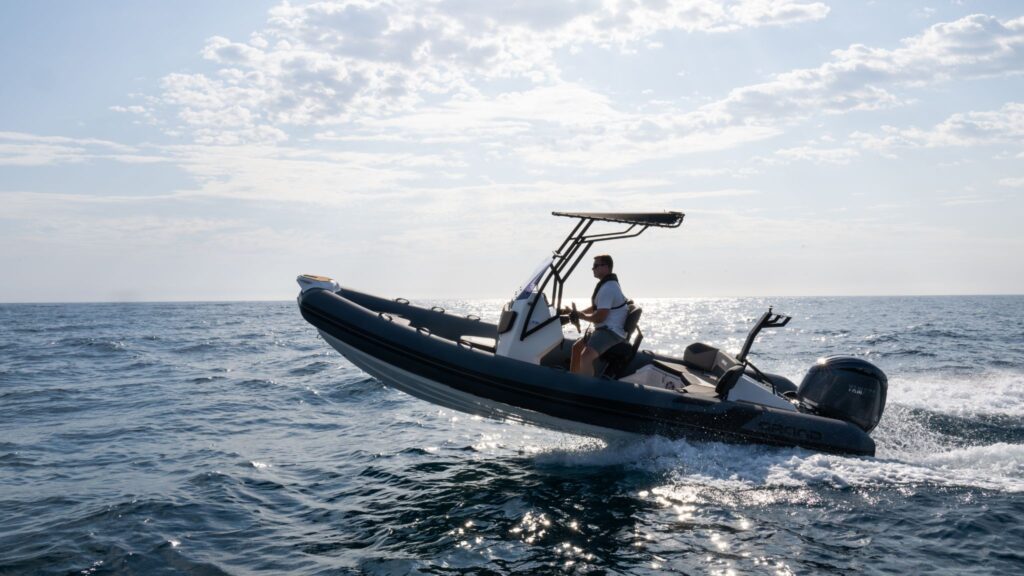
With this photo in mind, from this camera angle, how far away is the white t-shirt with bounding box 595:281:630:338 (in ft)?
23.8

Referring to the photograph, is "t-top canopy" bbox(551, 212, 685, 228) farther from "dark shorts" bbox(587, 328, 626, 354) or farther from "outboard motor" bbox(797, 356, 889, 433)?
"outboard motor" bbox(797, 356, 889, 433)

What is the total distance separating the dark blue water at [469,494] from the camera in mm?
5047

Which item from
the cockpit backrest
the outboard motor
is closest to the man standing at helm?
the cockpit backrest

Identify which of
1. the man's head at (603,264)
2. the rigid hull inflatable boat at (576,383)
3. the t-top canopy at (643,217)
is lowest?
the rigid hull inflatable boat at (576,383)

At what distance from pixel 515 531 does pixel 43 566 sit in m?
3.29

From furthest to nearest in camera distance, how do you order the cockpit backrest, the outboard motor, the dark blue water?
the cockpit backrest
the outboard motor
the dark blue water

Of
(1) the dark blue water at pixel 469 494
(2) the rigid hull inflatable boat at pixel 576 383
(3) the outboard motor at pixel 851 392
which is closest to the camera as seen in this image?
(1) the dark blue water at pixel 469 494

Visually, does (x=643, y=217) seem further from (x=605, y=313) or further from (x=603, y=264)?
(x=605, y=313)

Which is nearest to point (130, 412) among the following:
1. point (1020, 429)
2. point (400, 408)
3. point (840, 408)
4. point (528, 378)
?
point (400, 408)

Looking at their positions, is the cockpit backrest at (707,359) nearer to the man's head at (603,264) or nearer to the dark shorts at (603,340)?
the dark shorts at (603,340)

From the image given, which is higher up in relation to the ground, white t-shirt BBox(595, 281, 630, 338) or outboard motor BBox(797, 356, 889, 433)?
white t-shirt BBox(595, 281, 630, 338)

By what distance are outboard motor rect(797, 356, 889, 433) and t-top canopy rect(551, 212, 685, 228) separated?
2.51m

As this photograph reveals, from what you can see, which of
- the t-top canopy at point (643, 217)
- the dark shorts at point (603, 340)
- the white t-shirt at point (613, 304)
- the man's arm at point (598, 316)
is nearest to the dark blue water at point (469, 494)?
the dark shorts at point (603, 340)

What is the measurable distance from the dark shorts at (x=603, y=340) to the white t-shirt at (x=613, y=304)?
0.14 ft
